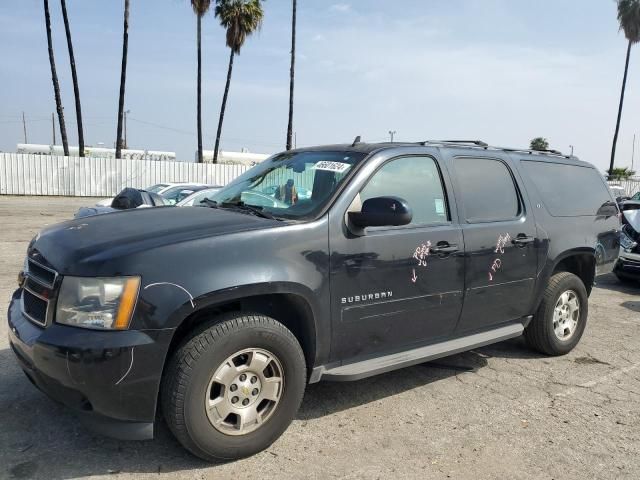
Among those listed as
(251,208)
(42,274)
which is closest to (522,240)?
(251,208)

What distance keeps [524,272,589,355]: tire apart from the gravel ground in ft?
0.54

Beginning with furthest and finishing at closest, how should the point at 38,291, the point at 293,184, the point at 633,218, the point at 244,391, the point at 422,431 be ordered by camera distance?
1. the point at 633,218
2. the point at 293,184
3. the point at 422,431
4. the point at 244,391
5. the point at 38,291

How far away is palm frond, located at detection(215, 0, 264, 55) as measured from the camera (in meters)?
31.8

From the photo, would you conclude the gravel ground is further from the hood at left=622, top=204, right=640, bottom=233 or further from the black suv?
the hood at left=622, top=204, right=640, bottom=233

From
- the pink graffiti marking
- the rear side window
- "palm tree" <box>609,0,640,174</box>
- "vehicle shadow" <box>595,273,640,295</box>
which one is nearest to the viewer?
the pink graffiti marking

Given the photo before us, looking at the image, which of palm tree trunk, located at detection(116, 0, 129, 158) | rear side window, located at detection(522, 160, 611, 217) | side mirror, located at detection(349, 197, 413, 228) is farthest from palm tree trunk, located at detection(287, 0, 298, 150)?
side mirror, located at detection(349, 197, 413, 228)

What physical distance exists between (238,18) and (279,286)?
3224cm

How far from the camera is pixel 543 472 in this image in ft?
9.89

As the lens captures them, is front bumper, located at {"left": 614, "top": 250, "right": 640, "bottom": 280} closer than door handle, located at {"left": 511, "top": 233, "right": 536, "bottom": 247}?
No

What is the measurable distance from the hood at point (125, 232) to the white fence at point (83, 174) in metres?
26.8

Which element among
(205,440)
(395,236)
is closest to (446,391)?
(395,236)

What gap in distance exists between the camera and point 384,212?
10.4ft

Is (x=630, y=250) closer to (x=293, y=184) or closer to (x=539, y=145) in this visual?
(x=293, y=184)

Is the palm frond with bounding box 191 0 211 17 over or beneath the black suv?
over
